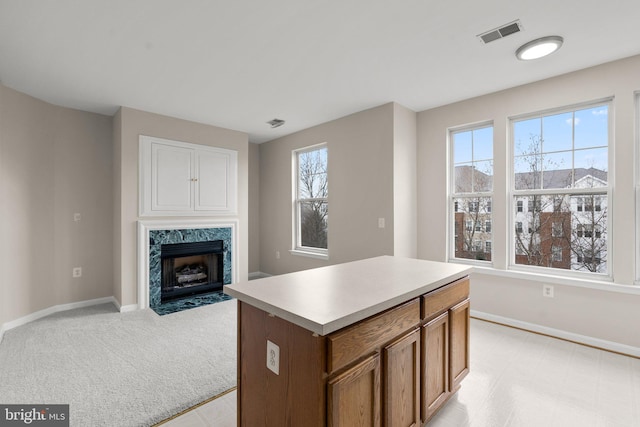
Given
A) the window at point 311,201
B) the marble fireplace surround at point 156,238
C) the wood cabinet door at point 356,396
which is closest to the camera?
the wood cabinet door at point 356,396

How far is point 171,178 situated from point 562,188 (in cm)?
461

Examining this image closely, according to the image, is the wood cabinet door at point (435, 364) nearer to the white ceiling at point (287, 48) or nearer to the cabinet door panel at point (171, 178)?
the white ceiling at point (287, 48)

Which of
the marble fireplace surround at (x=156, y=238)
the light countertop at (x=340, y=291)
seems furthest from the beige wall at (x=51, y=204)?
the light countertop at (x=340, y=291)

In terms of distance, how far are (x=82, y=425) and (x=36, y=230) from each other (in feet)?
9.30

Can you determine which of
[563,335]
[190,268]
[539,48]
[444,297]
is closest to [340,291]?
[444,297]

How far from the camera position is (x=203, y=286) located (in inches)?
178

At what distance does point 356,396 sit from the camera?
1.21 meters

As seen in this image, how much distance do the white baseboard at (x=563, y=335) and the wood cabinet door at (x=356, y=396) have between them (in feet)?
8.67

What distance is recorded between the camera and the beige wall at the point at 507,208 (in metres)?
2.62

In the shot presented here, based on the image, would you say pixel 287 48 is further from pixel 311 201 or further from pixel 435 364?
pixel 311 201

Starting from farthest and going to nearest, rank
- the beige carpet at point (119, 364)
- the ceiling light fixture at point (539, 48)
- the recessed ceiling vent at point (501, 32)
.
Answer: the ceiling light fixture at point (539, 48)
the recessed ceiling vent at point (501, 32)
the beige carpet at point (119, 364)

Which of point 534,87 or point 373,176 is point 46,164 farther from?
point 534,87

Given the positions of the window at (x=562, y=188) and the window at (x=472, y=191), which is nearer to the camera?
the window at (x=562, y=188)

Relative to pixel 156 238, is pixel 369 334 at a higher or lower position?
lower
